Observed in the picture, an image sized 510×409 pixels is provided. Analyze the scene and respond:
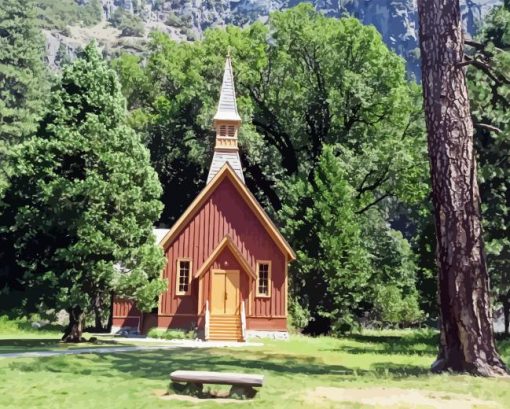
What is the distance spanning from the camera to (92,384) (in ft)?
32.3

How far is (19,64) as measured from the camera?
6719 cm

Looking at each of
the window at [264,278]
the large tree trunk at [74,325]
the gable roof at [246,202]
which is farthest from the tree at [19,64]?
the large tree trunk at [74,325]

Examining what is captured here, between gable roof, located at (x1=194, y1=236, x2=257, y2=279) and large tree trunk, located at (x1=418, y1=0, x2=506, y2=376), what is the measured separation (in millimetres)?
16263

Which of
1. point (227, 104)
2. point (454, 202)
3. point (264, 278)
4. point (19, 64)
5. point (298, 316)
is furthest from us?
point (19, 64)

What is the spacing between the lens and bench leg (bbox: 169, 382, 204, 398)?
8.91m

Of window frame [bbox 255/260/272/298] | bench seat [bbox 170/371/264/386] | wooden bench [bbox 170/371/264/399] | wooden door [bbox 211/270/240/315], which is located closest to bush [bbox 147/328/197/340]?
wooden door [bbox 211/270/240/315]

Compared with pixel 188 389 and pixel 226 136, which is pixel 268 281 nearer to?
pixel 226 136

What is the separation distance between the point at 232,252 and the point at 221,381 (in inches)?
763

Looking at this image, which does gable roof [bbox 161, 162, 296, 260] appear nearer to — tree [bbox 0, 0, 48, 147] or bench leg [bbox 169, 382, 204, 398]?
bench leg [bbox 169, 382, 204, 398]

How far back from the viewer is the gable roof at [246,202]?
93.2ft

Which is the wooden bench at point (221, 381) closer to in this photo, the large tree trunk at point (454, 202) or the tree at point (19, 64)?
the large tree trunk at point (454, 202)

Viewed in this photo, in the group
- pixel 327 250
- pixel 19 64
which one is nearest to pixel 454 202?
pixel 327 250

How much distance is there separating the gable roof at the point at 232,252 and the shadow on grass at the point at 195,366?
10.3 metres

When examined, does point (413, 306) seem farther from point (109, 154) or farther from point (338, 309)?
point (109, 154)
